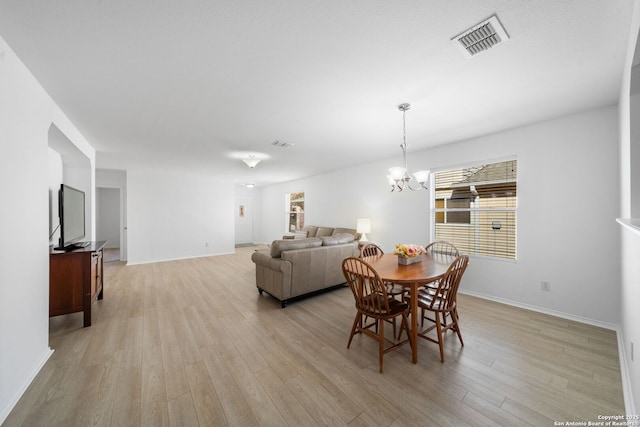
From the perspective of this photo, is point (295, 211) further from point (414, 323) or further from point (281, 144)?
point (414, 323)

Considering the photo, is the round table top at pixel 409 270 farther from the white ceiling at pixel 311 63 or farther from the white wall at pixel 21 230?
the white wall at pixel 21 230

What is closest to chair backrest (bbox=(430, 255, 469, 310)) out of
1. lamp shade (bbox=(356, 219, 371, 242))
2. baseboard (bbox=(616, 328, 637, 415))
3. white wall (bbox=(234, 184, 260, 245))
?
baseboard (bbox=(616, 328, 637, 415))

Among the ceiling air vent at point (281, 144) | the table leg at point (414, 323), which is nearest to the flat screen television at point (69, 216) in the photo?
the ceiling air vent at point (281, 144)

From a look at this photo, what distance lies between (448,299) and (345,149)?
3104 mm

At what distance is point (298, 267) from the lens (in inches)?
138

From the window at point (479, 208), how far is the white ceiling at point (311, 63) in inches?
31.5

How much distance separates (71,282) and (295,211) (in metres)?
6.09

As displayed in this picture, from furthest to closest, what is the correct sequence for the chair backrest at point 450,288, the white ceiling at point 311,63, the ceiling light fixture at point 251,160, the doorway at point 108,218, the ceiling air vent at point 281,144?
1. the doorway at point 108,218
2. the ceiling light fixture at point 251,160
3. the ceiling air vent at point 281,144
4. the chair backrest at point 450,288
5. the white ceiling at point 311,63

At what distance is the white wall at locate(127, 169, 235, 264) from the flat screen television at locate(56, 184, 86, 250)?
3.48m

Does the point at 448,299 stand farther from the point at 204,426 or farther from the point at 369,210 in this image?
the point at 369,210

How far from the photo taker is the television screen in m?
2.65

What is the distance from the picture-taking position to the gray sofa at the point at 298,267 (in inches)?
135

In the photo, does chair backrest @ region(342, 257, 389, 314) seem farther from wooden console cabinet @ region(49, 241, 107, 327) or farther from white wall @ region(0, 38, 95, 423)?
wooden console cabinet @ region(49, 241, 107, 327)

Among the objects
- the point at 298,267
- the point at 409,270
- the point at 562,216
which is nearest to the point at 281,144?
the point at 298,267
